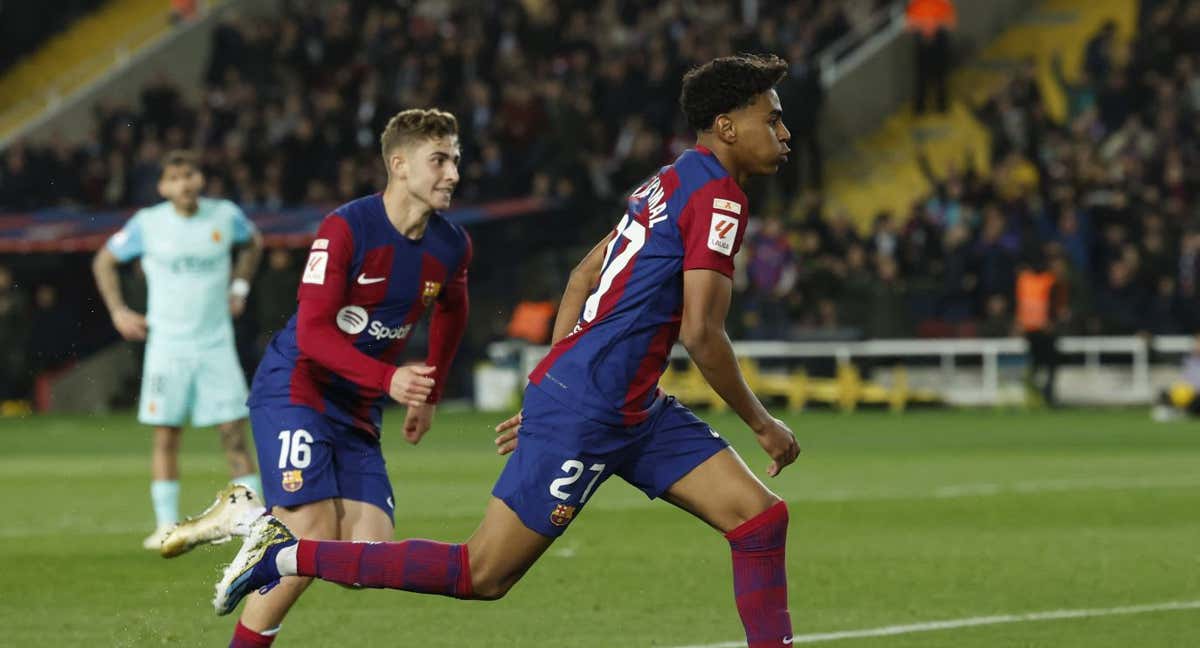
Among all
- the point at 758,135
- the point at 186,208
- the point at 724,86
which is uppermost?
the point at 724,86

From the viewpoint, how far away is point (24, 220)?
99.1 feet

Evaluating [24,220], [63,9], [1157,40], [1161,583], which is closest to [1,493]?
[1161,583]

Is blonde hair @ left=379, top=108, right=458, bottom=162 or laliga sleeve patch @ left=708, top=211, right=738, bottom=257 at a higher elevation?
blonde hair @ left=379, top=108, right=458, bottom=162

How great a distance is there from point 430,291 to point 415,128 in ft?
1.95

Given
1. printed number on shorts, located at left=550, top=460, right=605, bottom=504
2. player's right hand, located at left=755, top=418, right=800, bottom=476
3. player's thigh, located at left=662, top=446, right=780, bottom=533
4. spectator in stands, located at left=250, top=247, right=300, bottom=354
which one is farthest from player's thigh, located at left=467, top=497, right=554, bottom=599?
spectator in stands, located at left=250, top=247, right=300, bottom=354

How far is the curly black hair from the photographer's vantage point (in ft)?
20.4

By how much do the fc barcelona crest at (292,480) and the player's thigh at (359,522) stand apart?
16cm

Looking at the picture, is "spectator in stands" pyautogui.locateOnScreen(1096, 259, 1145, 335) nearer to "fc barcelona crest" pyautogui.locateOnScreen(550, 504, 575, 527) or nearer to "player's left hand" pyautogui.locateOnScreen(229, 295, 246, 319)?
"player's left hand" pyautogui.locateOnScreen(229, 295, 246, 319)

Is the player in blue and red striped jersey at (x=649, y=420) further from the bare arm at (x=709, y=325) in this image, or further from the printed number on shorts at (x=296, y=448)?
the printed number on shorts at (x=296, y=448)

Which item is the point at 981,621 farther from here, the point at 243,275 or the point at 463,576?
the point at 243,275

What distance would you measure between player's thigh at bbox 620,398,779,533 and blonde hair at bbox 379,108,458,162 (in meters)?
1.52

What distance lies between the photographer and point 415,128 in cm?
725

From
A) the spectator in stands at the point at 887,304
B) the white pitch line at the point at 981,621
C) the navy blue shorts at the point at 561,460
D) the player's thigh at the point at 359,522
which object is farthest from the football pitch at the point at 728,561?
the spectator in stands at the point at 887,304

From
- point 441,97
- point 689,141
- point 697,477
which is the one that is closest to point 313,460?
point 697,477
